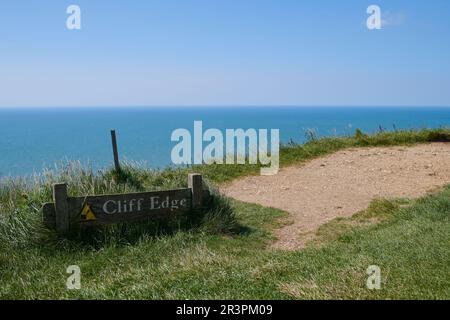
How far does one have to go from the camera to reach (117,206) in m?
7.17

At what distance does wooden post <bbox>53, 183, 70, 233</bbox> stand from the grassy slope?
0.69ft

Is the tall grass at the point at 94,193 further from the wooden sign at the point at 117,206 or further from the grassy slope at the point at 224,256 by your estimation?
the wooden sign at the point at 117,206

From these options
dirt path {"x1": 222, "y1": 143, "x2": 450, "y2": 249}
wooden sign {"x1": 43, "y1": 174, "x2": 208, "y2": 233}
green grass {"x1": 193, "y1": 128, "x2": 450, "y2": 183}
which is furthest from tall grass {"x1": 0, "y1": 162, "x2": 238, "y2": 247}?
green grass {"x1": 193, "y1": 128, "x2": 450, "y2": 183}

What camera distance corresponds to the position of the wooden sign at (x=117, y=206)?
678cm

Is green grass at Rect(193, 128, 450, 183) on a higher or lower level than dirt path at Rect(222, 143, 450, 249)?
higher

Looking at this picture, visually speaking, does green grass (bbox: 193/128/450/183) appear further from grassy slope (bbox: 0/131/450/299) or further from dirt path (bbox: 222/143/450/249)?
grassy slope (bbox: 0/131/450/299)

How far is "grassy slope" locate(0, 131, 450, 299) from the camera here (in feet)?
14.0

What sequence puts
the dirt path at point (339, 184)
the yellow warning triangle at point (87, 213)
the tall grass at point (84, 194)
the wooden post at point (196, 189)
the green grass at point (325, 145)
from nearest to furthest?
the tall grass at point (84, 194) < the yellow warning triangle at point (87, 213) < the wooden post at point (196, 189) < the dirt path at point (339, 184) < the green grass at point (325, 145)

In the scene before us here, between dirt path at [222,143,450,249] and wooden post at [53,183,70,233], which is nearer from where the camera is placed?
wooden post at [53,183,70,233]

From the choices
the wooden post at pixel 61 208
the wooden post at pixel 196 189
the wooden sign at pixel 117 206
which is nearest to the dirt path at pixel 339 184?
the wooden post at pixel 196 189

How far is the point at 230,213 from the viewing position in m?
8.20

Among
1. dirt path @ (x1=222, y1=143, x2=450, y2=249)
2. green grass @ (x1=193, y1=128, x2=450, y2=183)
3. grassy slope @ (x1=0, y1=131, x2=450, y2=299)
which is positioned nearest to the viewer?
grassy slope @ (x1=0, y1=131, x2=450, y2=299)

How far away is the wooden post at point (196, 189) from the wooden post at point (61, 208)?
196 cm

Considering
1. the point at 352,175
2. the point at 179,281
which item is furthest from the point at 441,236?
the point at 352,175
